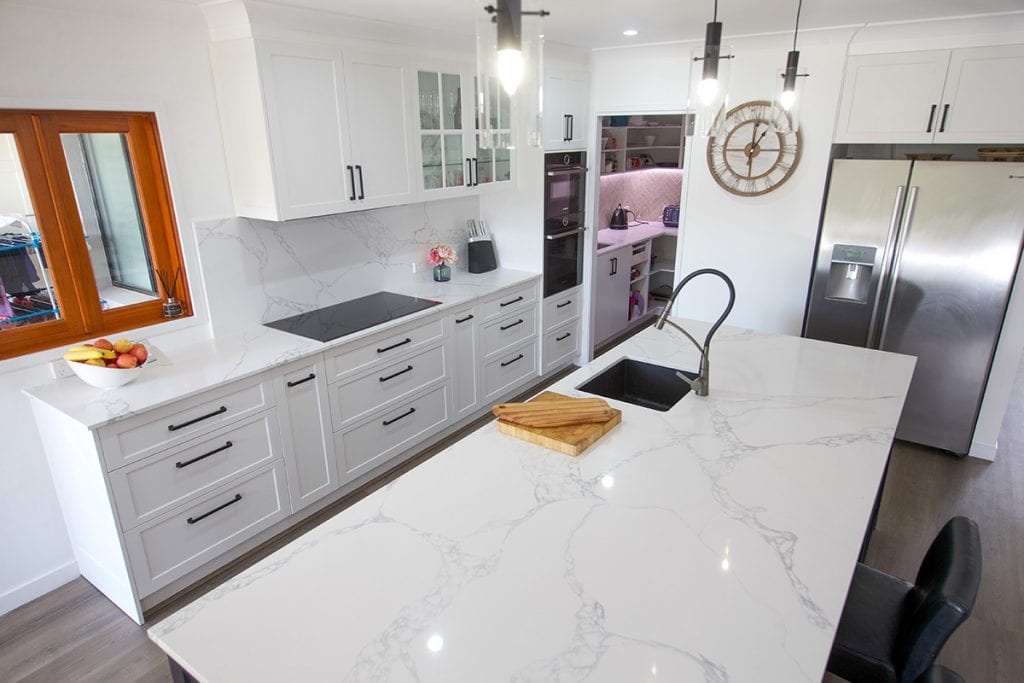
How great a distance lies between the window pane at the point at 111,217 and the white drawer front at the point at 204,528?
1016mm

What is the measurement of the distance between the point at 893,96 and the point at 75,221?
4146mm

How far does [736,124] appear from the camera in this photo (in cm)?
394

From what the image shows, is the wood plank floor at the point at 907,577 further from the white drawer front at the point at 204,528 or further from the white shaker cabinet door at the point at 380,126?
the white shaker cabinet door at the point at 380,126

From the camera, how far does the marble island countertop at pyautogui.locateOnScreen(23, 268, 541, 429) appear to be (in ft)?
7.54

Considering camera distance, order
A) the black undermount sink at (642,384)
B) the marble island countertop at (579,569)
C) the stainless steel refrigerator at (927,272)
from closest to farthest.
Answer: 1. the marble island countertop at (579,569)
2. the black undermount sink at (642,384)
3. the stainless steel refrigerator at (927,272)

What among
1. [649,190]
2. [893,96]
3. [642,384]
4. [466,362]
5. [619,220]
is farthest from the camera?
[649,190]

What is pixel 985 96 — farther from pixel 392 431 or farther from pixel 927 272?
pixel 392 431

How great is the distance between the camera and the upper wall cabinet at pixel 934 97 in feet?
10.4

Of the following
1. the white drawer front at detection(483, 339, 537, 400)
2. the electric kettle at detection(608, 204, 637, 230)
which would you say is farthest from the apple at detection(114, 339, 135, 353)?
the electric kettle at detection(608, 204, 637, 230)

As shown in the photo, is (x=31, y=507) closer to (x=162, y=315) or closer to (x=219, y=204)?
(x=162, y=315)

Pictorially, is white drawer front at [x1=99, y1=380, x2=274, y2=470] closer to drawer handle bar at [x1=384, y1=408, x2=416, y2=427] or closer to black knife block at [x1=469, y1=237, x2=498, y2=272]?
drawer handle bar at [x1=384, y1=408, x2=416, y2=427]

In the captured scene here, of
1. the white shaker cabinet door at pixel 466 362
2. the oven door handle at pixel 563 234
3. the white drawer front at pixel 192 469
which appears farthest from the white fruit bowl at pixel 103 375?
the oven door handle at pixel 563 234

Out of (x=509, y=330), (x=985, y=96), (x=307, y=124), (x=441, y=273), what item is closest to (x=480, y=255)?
(x=441, y=273)

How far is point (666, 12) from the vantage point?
9.64 feet
